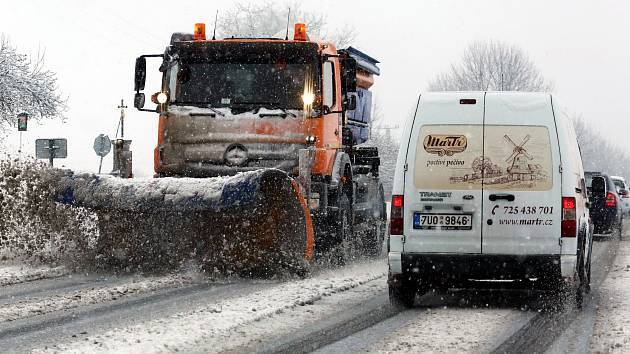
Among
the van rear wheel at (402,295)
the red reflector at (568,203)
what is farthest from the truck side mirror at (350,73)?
the red reflector at (568,203)

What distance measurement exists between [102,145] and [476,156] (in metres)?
27.5

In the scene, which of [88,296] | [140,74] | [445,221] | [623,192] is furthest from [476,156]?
[623,192]

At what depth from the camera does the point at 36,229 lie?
13.3 meters

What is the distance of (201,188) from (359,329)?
13.1 ft

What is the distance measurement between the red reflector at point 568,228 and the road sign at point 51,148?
19729 millimetres

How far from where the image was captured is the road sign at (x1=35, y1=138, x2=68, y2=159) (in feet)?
89.0

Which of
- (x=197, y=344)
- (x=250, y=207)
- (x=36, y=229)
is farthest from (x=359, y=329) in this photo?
(x=36, y=229)

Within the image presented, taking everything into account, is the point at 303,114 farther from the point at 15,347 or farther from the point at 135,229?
the point at 15,347

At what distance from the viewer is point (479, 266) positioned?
30.8 feet

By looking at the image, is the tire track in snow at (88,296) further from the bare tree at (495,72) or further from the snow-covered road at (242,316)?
the bare tree at (495,72)

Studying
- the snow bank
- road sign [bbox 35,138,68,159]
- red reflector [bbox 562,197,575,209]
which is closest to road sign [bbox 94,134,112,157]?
road sign [bbox 35,138,68,159]

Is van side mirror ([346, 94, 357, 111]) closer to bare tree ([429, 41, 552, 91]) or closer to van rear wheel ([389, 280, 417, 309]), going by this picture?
van rear wheel ([389, 280, 417, 309])

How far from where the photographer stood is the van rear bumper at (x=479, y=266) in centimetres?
934

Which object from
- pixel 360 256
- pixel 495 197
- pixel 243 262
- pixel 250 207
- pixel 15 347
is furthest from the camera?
pixel 360 256
